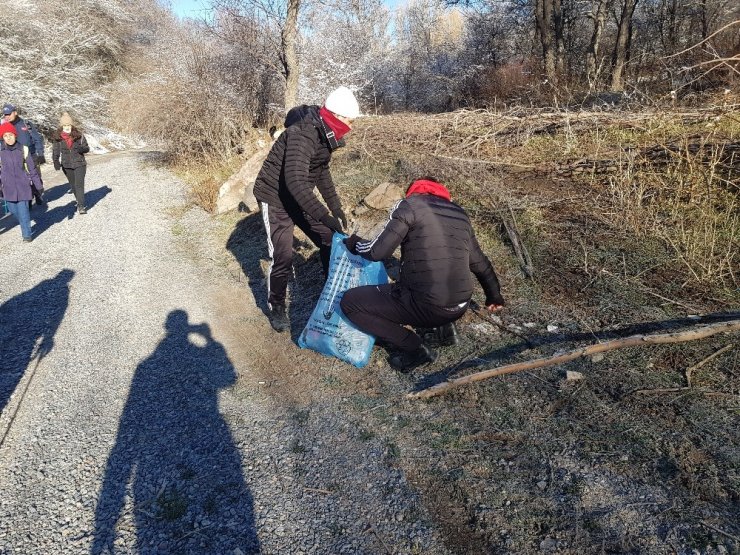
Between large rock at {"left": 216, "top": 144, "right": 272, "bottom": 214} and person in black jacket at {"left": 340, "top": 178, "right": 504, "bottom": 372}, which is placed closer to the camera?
person in black jacket at {"left": 340, "top": 178, "right": 504, "bottom": 372}

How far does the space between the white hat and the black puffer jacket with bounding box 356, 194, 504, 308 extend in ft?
4.34

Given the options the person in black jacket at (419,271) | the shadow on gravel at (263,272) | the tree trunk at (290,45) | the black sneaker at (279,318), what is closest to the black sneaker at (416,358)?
the person in black jacket at (419,271)

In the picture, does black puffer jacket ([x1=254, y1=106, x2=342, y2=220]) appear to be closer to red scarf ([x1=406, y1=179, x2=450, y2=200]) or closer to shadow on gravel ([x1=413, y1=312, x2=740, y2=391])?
red scarf ([x1=406, y1=179, x2=450, y2=200])

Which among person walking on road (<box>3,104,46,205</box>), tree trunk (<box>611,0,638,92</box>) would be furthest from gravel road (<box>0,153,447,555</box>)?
tree trunk (<box>611,0,638,92</box>)

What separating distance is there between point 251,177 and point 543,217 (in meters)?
5.71

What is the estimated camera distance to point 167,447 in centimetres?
329

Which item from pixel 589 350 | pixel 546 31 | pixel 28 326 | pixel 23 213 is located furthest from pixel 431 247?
pixel 546 31

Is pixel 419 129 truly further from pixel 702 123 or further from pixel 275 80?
pixel 275 80

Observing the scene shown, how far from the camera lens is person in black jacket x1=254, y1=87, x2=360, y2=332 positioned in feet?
14.0

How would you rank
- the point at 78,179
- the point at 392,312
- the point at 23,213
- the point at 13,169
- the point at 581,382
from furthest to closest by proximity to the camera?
the point at 78,179 → the point at 23,213 → the point at 13,169 → the point at 392,312 → the point at 581,382

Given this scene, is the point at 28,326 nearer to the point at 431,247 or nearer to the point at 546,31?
the point at 431,247

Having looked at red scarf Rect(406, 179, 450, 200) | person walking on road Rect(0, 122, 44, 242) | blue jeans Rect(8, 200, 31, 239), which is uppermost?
person walking on road Rect(0, 122, 44, 242)

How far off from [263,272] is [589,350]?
13.7 ft

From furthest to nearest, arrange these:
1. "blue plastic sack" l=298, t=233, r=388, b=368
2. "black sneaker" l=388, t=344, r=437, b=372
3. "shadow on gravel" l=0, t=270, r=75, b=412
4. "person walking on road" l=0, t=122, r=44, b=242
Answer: "person walking on road" l=0, t=122, r=44, b=242, "shadow on gravel" l=0, t=270, r=75, b=412, "blue plastic sack" l=298, t=233, r=388, b=368, "black sneaker" l=388, t=344, r=437, b=372
